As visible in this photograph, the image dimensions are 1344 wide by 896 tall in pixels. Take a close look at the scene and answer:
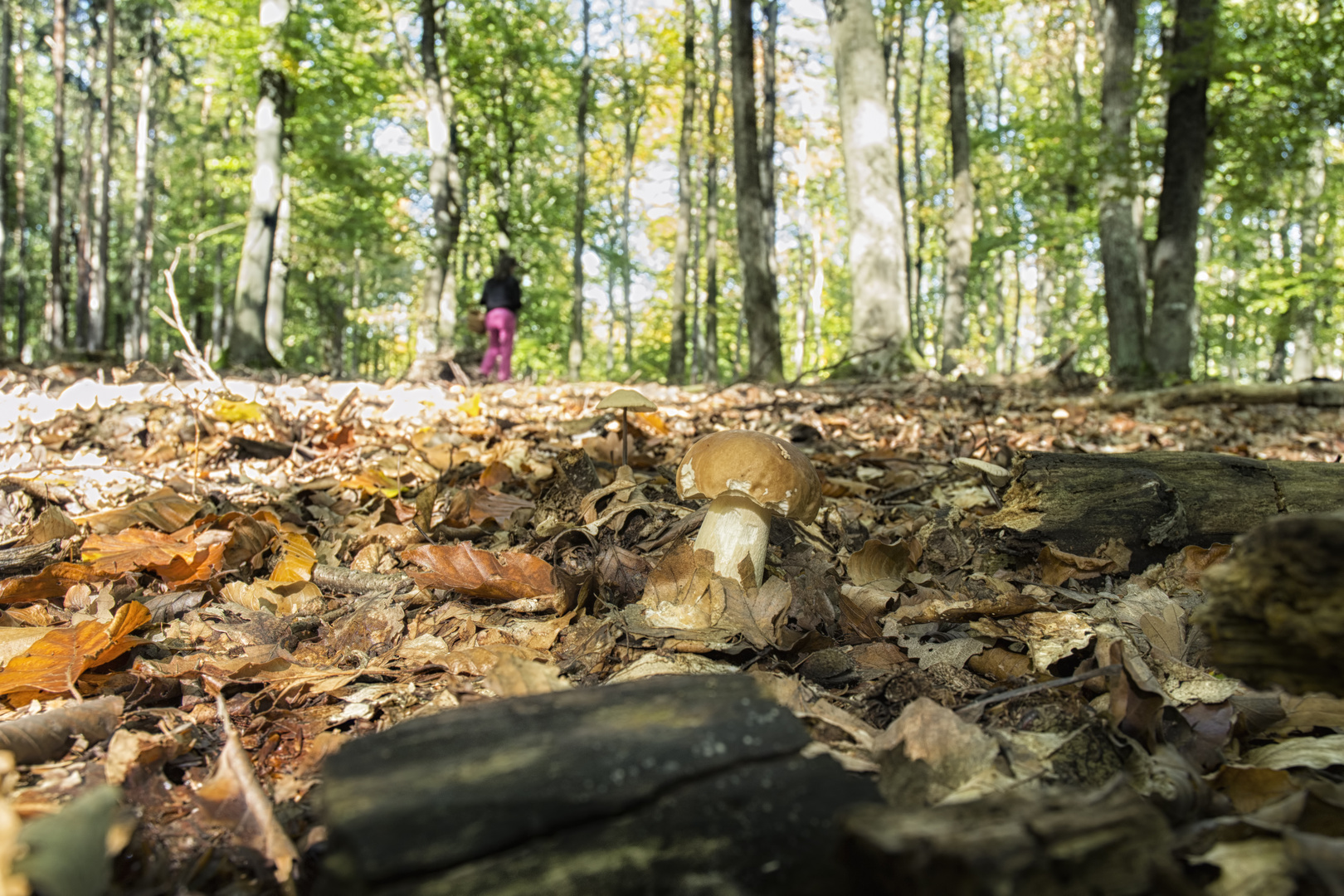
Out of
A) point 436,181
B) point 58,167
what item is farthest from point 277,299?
point 436,181

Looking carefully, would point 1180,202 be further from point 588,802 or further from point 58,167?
point 58,167

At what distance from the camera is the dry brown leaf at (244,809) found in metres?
1.18

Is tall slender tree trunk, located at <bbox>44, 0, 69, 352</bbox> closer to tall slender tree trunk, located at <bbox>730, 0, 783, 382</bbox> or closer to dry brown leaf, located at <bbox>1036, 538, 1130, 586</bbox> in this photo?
Answer: tall slender tree trunk, located at <bbox>730, 0, 783, 382</bbox>

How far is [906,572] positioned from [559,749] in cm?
177

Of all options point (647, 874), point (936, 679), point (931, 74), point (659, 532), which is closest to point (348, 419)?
point (659, 532)

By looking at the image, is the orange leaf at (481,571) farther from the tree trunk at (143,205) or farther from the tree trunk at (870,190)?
the tree trunk at (143,205)

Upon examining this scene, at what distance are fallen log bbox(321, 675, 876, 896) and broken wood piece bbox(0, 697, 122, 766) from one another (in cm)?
98

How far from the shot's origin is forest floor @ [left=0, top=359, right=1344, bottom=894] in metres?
1.30

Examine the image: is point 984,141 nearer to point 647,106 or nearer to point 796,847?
point 647,106

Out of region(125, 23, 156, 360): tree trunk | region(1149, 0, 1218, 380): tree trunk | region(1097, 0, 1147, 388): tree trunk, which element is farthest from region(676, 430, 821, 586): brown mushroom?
region(125, 23, 156, 360): tree trunk

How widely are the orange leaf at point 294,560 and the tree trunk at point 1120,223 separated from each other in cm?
1036

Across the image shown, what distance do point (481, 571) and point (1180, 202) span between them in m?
9.24

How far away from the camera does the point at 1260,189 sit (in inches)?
377

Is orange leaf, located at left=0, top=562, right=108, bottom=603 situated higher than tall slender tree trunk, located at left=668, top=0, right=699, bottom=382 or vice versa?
tall slender tree trunk, located at left=668, top=0, right=699, bottom=382
